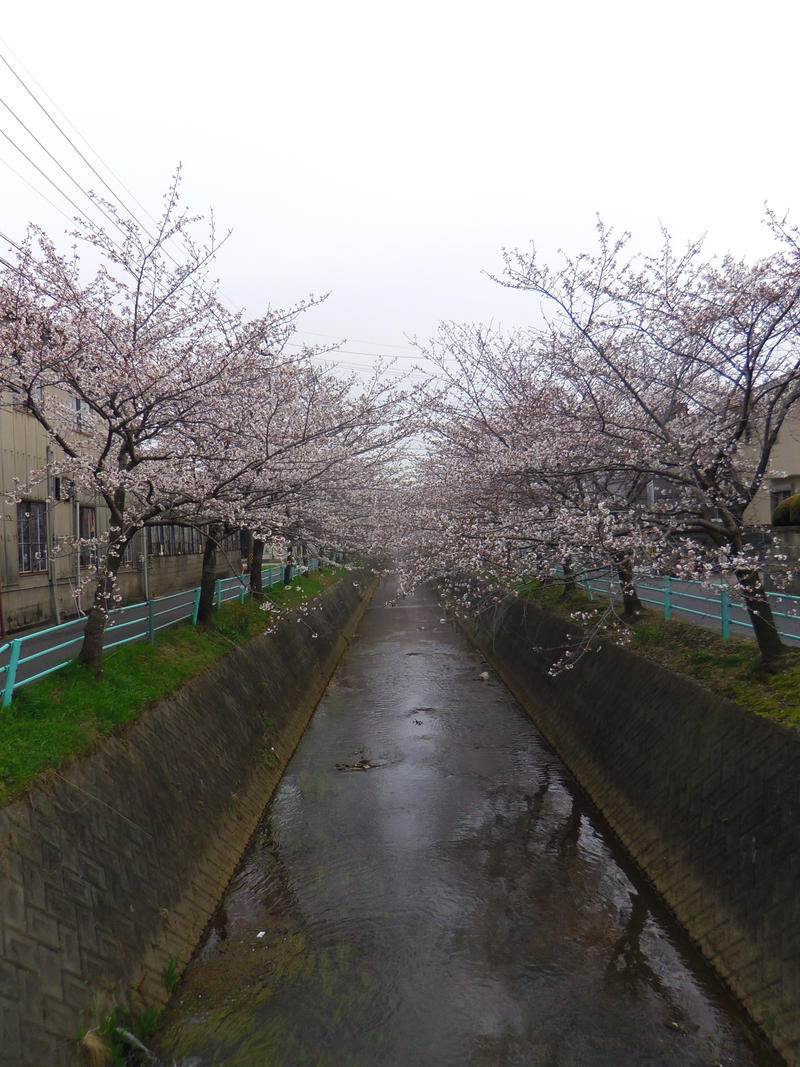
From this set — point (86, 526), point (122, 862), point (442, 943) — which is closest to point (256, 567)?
point (86, 526)

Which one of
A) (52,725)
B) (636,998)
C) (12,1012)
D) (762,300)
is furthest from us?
(762,300)

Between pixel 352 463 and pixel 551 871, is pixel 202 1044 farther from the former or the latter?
pixel 352 463

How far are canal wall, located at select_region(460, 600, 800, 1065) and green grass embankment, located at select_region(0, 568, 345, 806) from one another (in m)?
7.41

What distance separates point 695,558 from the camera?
9.17 metres

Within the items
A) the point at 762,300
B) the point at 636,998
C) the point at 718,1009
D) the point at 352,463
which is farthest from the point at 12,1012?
the point at 352,463

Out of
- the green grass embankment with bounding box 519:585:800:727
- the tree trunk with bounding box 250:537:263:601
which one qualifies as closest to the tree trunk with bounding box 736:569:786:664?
the green grass embankment with bounding box 519:585:800:727

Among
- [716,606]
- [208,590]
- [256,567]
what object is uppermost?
[256,567]

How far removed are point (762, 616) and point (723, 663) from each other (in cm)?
140

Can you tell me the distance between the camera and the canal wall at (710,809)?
6496mm

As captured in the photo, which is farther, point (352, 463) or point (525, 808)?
point (352, 463)

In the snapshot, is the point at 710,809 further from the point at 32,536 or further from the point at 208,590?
the point at 32,536

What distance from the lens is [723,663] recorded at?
10.2 m

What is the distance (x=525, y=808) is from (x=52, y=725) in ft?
27.8

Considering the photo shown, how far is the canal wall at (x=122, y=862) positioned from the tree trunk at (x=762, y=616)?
8.22m
